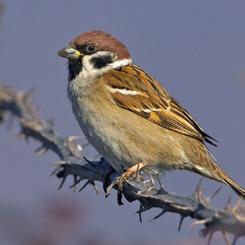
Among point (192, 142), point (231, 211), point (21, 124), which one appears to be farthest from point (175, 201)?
point (192, 142)

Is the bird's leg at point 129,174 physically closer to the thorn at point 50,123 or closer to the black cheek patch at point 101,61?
the thorn at point 50,123

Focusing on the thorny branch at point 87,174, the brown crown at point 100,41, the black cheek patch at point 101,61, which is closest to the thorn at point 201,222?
the thorny branch at point 87,174

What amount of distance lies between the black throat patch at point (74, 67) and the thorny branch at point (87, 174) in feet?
3.55

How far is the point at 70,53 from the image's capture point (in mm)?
4113

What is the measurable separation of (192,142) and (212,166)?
0.86ft

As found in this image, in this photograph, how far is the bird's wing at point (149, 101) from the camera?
13.8ft

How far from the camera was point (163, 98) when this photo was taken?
4367 mm

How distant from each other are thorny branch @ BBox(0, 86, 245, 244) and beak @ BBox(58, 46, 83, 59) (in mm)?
1037

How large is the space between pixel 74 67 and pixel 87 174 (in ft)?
6.29

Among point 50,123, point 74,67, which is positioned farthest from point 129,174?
point 74,67

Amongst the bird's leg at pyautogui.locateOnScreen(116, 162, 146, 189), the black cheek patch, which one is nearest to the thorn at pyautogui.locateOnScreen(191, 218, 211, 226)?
the bird's leg at pyautogui.locateOnScreen(116, 162, 146, 189)

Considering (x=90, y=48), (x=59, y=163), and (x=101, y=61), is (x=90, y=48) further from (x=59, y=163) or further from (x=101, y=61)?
(x=59, y=163)

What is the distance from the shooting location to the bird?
3.96 meters

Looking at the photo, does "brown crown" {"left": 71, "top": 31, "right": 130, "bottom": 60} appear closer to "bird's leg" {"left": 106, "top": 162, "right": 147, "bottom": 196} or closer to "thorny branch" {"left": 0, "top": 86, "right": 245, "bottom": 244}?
"bird's leg" {"left": 106, "top": 162, "right": 147, "bottom": 196}
